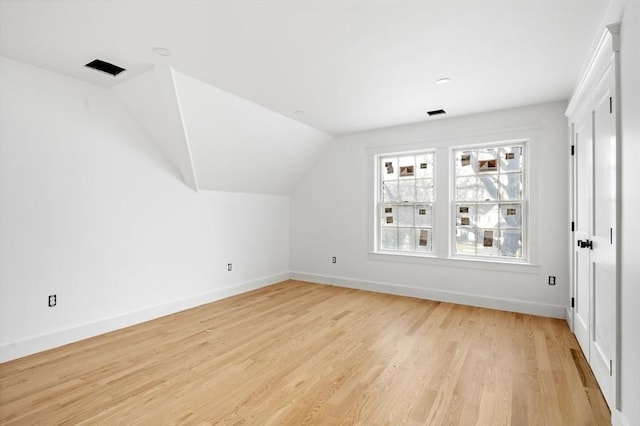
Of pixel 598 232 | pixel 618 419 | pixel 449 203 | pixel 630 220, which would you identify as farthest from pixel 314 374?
pixel 449 203

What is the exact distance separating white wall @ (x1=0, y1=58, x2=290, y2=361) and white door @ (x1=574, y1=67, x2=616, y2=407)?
13.7ft

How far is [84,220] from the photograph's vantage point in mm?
3238

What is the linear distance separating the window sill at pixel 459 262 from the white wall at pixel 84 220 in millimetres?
2620

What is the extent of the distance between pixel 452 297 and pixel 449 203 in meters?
1.30

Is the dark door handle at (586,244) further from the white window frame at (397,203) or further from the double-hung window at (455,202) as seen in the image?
the white window frame at (397,203)

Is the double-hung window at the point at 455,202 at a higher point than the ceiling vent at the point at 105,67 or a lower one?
lower

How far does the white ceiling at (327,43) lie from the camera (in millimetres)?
2137

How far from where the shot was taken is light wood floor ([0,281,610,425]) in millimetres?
2029

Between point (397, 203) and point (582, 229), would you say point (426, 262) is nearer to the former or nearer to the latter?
point (397, 203)

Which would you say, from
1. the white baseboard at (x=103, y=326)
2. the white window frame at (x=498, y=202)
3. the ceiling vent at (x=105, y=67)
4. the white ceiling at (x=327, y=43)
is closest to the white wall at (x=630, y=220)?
the white ceiling at (x=327, y=43)

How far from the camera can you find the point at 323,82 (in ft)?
10.8

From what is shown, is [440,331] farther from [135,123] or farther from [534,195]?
[135,123]

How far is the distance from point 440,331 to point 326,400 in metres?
1.75

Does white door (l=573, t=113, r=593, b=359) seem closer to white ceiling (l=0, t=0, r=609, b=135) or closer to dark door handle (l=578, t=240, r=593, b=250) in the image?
dark door handle (l=578, t=240, r=593, b=250)
